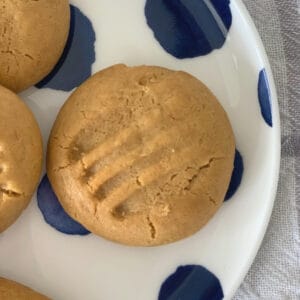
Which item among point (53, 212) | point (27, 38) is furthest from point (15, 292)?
point (27, 38)

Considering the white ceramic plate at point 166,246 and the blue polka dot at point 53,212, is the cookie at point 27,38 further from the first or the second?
the blue polka dot at point 53,212

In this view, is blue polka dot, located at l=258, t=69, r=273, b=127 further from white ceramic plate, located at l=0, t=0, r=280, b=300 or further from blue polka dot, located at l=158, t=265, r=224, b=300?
blue polka dot, located at l=158, t=265, r=224, b=300

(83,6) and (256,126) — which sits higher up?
(83,6)

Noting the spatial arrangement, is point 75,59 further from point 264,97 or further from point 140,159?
point 264,97

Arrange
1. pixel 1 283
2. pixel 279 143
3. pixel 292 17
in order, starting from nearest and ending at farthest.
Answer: pixel 1 283
pixel 279 143
pixel 292 17

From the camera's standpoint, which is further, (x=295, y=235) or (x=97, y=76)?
(x=295, y=235)

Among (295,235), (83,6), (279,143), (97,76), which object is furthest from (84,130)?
(295,235)

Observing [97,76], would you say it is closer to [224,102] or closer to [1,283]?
[224,102]

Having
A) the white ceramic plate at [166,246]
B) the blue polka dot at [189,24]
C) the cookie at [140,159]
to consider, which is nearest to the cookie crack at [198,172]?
the cookie at [140,159]
